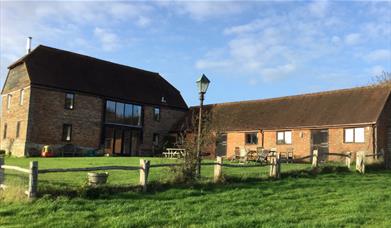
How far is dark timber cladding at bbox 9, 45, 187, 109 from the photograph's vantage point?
35.8 m

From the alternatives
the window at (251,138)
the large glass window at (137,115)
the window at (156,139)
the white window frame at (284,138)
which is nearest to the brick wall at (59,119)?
the large glass window at (137,115)

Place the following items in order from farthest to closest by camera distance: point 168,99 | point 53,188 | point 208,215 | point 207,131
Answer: point 168,99, point 207,131, point 53,188, point 208,215

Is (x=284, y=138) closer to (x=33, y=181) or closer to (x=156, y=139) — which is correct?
(x=156, y=139)

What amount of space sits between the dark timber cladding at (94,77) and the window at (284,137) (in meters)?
12.8

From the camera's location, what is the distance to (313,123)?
106ft

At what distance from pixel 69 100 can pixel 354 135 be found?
20.9 metres

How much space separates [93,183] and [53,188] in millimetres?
1101

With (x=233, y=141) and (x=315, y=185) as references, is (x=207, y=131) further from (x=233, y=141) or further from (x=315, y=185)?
(x=233, y=141)

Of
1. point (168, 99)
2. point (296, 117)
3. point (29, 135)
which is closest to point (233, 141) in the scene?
point (296, 117)

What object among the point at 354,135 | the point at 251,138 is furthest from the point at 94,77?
the point at 354,135

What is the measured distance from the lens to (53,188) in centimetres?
1245

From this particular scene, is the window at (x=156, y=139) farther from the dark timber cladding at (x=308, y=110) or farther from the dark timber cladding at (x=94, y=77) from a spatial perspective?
the dark timber cladding at (x=308, y=110)

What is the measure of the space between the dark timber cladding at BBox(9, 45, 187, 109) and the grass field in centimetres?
2108

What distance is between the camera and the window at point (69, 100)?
3619 cm
